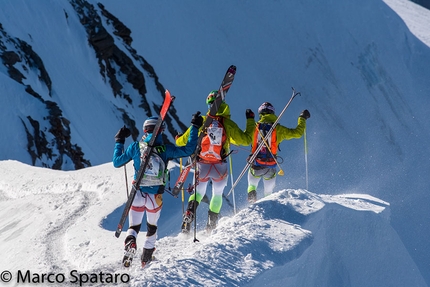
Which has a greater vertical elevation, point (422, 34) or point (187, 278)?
point (422, 34)

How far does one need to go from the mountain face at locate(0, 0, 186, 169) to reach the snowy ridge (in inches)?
440

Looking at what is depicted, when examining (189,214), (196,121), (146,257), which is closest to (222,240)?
(146,257)

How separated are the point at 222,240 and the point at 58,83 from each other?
23.0 meters

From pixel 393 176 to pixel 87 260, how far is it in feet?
89.4

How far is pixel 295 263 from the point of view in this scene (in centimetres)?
782

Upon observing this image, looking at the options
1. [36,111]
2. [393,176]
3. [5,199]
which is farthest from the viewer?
[393,176]

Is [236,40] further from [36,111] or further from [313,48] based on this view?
[36,111]

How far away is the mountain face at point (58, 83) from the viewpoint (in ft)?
80.7

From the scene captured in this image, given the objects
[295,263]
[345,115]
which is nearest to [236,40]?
[345,115]

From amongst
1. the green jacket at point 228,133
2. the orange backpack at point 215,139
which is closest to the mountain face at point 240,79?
the green jacket at point 228,133

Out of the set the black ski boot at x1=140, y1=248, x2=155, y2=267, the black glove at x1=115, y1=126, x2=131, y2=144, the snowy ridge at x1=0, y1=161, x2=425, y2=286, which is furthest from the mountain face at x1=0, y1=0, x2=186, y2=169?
the black ski boot at x1=140, y1=248, x2=155, y2=267

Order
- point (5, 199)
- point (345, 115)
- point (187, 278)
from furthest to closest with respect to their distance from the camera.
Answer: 1. point (345, 115)
2. point (5, 199)
3. point (187, 278)

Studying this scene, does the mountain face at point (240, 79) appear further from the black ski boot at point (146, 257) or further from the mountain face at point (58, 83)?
the black ski boot at point (146, 257)

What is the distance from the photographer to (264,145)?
35.9 feet
